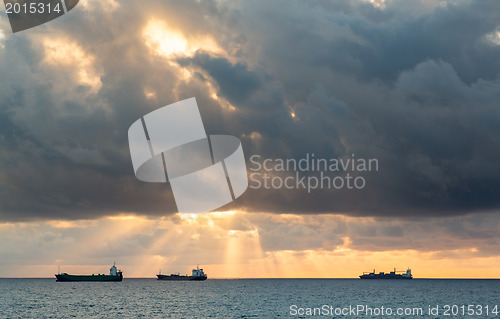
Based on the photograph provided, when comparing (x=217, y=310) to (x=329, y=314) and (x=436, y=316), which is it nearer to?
(x=329, y=314)

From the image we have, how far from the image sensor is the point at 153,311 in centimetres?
16988

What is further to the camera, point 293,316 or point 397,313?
point 397,313

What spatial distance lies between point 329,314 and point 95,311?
227 feet

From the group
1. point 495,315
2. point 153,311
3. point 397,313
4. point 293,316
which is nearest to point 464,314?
point 495,315

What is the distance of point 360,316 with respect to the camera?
155000 mm

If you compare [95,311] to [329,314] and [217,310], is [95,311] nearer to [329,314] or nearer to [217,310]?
[217,310]

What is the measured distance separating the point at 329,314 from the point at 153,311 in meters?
53.2

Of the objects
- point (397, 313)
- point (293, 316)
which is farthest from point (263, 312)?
point (397, 313)

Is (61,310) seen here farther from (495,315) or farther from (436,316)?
(495,315)

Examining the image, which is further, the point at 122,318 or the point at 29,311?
the point at 29,311

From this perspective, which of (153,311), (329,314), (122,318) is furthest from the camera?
(153,311)

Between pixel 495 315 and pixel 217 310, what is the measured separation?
83.9 metres

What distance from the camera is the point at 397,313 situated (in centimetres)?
16550

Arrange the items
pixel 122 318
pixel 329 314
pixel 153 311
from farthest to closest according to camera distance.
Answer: pixel 153 311
pixel 329 314
pixel 122 318
